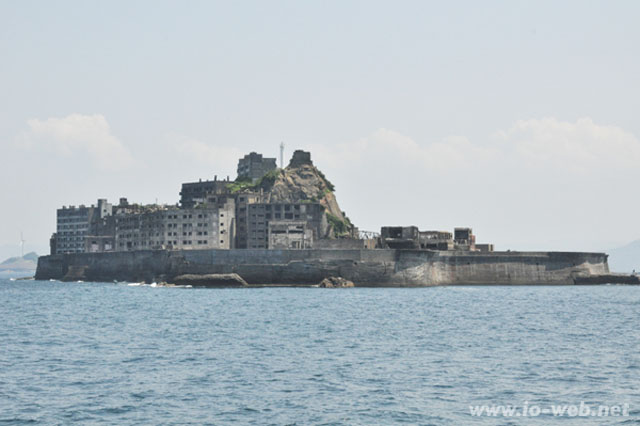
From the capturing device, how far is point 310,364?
49.1 metres

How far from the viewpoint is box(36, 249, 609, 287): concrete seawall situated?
137500 mm

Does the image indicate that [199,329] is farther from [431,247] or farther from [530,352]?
[431,247]

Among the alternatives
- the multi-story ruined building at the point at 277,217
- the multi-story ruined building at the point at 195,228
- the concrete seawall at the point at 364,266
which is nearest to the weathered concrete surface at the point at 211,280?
the concrete seawall at the point at 364,266

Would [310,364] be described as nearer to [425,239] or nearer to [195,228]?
[425,239]

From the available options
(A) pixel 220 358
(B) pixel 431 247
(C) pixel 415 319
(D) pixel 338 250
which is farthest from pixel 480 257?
(A) pixel 220 358

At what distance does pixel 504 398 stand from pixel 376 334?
2608cm

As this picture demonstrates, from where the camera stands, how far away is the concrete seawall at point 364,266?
451ft

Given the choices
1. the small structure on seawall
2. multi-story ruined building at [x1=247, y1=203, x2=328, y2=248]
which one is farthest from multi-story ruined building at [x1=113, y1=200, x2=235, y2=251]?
the small structure on seawall

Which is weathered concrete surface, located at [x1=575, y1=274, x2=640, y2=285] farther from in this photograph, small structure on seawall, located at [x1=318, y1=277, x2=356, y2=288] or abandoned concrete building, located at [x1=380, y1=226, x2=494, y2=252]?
small structure on seawall, located at [x1=318, y1=277, x2=356, y2=288]

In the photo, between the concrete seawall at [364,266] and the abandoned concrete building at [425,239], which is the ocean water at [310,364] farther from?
the abandoned concrete building at [425,239]

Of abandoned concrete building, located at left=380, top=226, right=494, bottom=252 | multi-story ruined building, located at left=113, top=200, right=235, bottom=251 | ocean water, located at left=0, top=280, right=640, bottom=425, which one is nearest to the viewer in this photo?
ocean water, located at left=0, top=280, right=640, bottom=425

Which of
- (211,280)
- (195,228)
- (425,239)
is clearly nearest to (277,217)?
(195,228)

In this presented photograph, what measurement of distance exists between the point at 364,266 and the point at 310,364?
3479 inches

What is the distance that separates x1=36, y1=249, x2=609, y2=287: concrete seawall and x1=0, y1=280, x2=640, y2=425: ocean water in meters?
45.7
